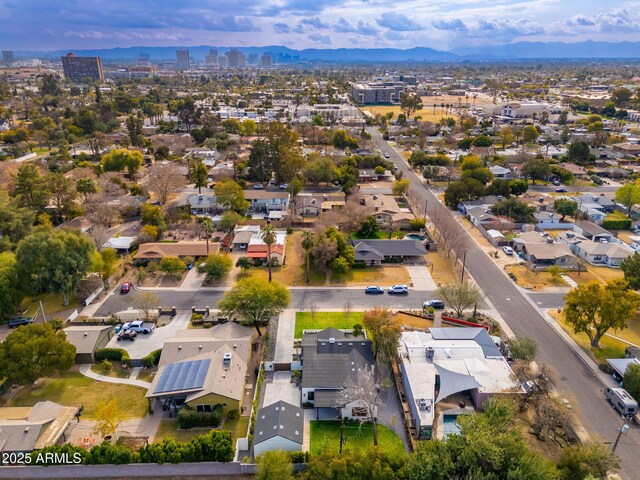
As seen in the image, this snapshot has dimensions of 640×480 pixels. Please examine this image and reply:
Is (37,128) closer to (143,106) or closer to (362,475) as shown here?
(143,106)

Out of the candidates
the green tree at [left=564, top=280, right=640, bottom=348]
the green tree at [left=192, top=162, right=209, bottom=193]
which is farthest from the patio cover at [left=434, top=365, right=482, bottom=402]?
the green tree at [left=192, top=162, right=209, bottom=193]

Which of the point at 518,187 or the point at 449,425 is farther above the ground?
the point at 518,187

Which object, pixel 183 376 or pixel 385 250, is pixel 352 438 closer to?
pixel 183 376

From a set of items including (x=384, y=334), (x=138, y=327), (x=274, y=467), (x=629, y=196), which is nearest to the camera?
(x=274, y=467)

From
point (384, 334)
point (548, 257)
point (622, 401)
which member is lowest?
point (622, 401)

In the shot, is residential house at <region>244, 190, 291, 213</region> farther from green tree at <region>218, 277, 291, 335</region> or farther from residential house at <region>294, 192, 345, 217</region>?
green tree at <region>218, 277, 291, 335</region>

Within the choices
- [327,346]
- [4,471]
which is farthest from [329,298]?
[4,471]

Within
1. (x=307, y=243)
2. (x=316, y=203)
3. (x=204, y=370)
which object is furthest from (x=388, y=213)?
(x=204, y=370)
